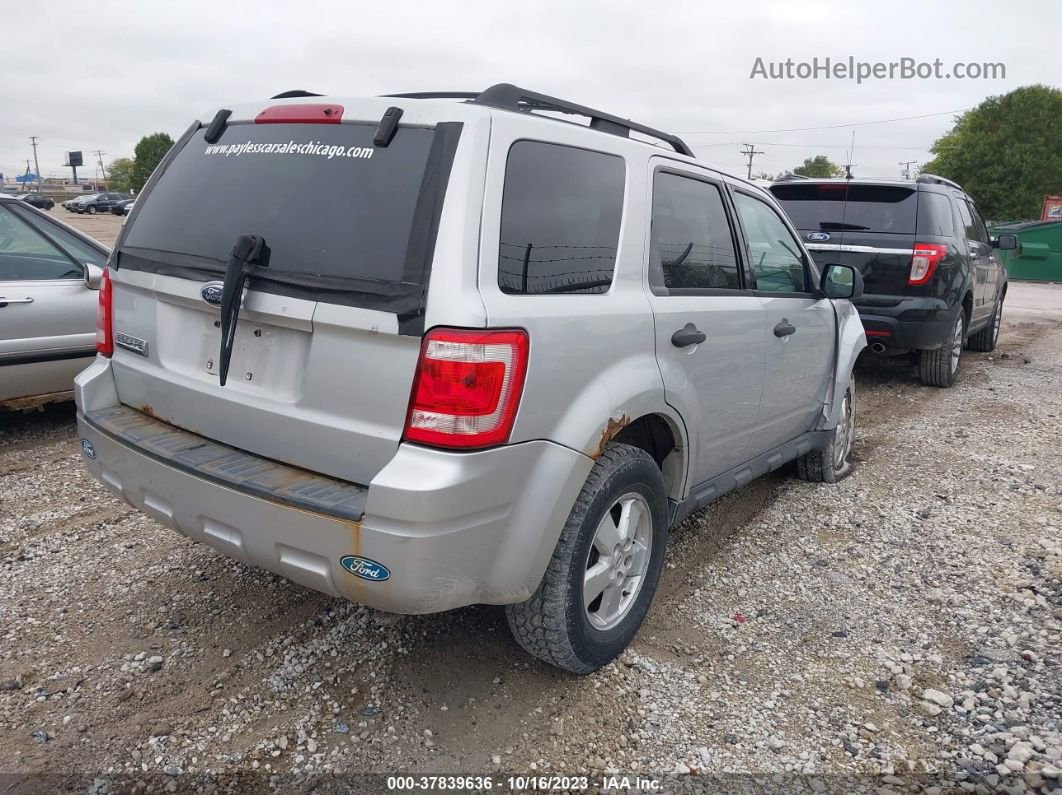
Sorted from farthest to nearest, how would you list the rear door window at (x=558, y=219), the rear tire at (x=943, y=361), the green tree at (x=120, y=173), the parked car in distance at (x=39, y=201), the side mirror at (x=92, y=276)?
1. the green tree at (x=120, y=173)
2. the parked car in distance at (x=39, y=201)
3. the rear tire at (x=943, y=361)
4. the side mirror at (x=92, y=276)
5. the rear door window at (x=558, y=219)

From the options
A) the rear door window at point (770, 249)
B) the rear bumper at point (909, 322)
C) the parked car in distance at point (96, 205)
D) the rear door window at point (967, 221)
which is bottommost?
the rear bumper at point (909, 322)

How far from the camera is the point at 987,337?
10016 millimetres

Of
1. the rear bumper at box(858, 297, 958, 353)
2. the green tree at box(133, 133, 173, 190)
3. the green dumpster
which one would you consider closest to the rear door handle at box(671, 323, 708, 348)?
the rear bumper at box(858, 297, 958, 353)

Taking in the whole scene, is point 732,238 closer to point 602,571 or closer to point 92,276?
point 602,571

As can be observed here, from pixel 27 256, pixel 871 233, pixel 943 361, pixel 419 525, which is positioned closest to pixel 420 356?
pixel 419 525

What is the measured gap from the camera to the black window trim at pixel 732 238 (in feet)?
9.45

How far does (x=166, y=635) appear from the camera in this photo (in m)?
2.98

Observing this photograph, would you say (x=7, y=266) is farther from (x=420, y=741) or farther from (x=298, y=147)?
(x=420, y=741)

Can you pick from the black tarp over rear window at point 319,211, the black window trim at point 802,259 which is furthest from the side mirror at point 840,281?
the black tarp over rear window at point 319,211

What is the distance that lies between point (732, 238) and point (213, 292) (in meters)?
2.16

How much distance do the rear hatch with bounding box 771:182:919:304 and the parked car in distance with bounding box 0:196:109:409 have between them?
563 cm

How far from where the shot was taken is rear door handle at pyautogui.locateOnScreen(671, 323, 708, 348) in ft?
9.41

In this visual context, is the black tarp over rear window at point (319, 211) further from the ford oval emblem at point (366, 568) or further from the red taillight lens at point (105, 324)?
the ford oval emblem at point (366, 568)

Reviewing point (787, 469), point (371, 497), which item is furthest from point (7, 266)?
point (787, 469)
